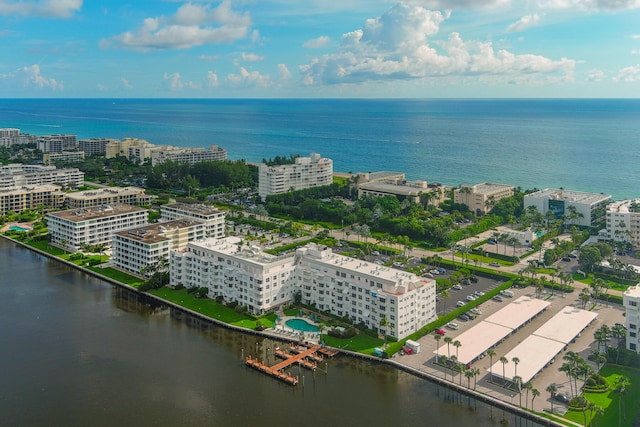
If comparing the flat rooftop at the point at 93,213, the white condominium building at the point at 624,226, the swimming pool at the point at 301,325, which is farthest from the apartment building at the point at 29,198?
the white condominium building at the point at 624,226

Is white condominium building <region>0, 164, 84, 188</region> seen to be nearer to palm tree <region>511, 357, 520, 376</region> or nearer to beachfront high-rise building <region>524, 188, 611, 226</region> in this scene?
beachfront high-rise building <region>524, 188, 611, 226</region>

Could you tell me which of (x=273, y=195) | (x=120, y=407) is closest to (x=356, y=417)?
(x=120, y=407)

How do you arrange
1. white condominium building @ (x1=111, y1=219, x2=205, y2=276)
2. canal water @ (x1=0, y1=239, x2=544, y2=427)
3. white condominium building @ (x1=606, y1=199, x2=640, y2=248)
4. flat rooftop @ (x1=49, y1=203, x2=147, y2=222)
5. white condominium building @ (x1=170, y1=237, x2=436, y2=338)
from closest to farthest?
canal water @ (x1=0, y1=239, x2=544, y2=427), white condominium building @ (x1=170, y1=237, x2=436, y2=338), white condominium building @ (x1=111, y1=219, x2=205, y2=276), white condominium building @ (x1=606, y1=199, x2=640, y2=248), flat rooftop @ (x1=49, y1=203, x2=147, y2=222)

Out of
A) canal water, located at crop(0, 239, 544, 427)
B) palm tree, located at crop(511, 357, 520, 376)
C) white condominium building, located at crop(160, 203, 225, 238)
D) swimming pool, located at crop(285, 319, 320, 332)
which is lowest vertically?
canal water, located at crop(0, 239, 544, 427)

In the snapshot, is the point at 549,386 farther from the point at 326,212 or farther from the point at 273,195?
the point at 273,195

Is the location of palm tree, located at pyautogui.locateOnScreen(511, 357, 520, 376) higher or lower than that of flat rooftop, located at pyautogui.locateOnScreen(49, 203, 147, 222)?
lower

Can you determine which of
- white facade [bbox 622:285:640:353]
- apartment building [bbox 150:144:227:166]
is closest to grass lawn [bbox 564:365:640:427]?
white facade [bbox 622:285:640:353]

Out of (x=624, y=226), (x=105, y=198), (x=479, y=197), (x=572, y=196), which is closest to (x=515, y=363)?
(x=624, y=226)
